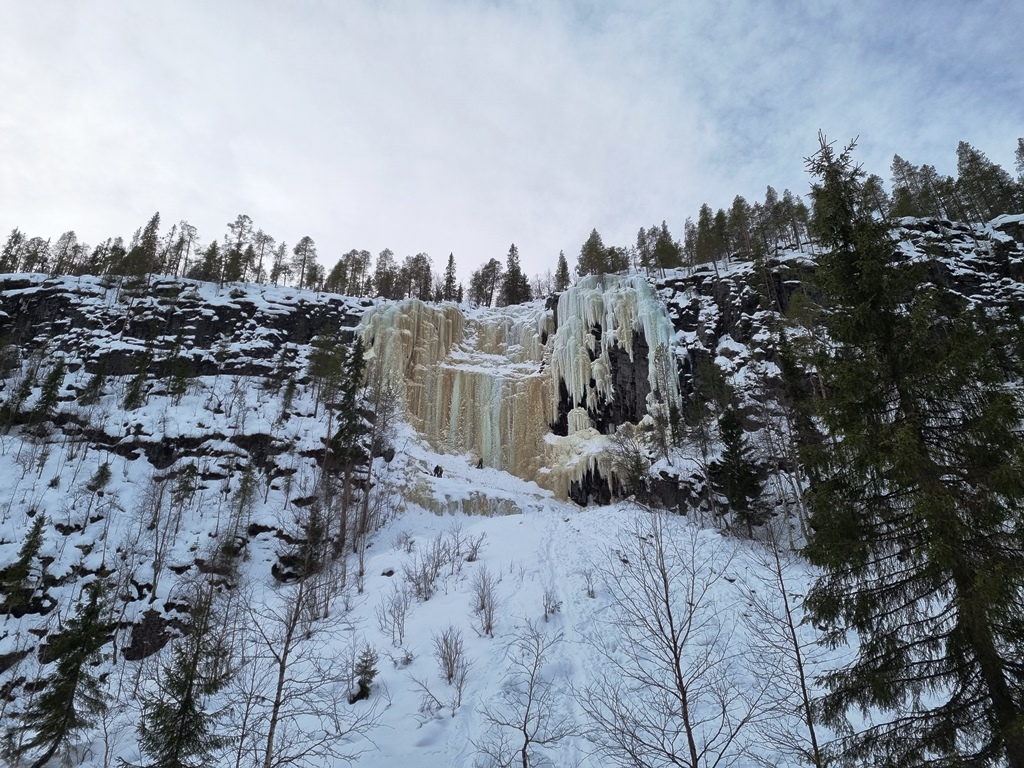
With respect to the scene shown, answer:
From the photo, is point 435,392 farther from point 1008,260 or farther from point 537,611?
point 1008,260

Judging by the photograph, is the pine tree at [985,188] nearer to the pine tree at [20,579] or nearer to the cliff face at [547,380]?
the cliff face at [547,380]

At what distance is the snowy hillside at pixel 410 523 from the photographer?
873 centimetres

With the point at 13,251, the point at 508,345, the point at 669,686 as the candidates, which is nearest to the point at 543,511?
the point at 508,345

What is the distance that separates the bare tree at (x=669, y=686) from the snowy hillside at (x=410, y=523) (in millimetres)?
118

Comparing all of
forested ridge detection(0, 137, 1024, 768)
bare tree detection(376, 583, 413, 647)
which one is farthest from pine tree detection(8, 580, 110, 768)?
bare tree detection(376, 583, 413, 647)

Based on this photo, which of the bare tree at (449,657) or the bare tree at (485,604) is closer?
the bare tree at (449,657)

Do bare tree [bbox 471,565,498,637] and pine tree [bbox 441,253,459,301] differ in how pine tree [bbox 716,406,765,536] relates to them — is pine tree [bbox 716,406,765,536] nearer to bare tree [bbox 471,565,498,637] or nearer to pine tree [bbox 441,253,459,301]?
bare tree [bbox 471,565,498,637]

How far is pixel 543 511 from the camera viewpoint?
110 feet

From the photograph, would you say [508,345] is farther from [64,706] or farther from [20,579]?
[64,706]

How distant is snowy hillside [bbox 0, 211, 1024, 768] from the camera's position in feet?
28.6

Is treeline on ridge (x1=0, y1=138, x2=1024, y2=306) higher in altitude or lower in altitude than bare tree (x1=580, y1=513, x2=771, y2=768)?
higher

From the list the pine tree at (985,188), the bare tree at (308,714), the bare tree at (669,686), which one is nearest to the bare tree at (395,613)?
the bare tree at (308,714)

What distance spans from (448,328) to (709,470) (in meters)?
30.4

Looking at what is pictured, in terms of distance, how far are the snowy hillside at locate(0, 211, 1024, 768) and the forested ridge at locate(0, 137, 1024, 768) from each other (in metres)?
0.19
